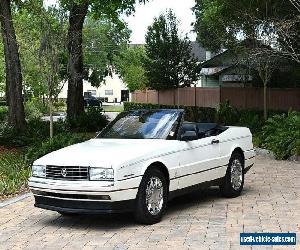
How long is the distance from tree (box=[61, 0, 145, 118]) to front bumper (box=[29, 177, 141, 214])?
9935 mm

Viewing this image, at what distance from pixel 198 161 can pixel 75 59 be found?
975 cm

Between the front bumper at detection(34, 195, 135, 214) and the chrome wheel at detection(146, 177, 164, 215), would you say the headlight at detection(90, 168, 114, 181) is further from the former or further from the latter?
the chrome wheel at detection(146, 177, 164, 215)

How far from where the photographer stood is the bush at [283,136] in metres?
15.7

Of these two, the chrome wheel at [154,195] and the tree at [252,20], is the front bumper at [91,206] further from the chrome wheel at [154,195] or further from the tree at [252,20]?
the tree at [252,20]

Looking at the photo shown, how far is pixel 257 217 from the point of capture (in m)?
8.39

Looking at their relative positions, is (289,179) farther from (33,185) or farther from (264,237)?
(33,185)

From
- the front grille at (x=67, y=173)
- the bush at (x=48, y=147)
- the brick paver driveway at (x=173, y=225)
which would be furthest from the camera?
the bush at (x=48, y=147)

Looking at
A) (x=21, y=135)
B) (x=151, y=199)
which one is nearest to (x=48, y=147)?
(x=21, y=135)

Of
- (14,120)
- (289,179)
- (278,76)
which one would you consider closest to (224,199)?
(289,179)

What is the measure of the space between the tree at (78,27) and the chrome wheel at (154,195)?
9.82m

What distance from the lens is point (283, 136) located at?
1630 centimetres

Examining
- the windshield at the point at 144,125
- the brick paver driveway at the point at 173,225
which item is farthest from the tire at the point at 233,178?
the windshield at the point at 144,125

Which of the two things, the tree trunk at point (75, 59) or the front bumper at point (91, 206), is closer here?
the front bumper at point (91, 206)

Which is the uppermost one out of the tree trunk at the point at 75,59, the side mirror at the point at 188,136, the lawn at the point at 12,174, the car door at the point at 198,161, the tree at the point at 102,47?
the tree at the point at 102,47
